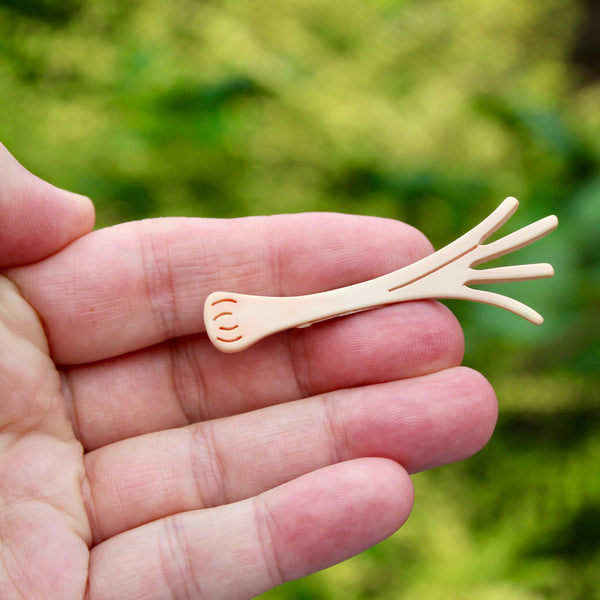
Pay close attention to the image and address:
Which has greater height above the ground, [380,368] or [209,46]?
[209,46]

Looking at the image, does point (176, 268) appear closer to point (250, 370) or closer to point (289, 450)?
point (250, 370)

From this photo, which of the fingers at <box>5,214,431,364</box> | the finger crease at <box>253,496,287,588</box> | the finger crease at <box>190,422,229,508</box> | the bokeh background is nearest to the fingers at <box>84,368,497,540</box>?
the finger crease at <box>190,422,229,508</box>

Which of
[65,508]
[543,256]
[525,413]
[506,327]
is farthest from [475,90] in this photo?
[65,508]

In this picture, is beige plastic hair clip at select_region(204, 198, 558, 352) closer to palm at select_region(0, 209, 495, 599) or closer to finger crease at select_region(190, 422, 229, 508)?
palm at select_region(0, 209, 495, 599)

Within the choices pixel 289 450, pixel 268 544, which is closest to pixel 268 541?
pixel 268 544

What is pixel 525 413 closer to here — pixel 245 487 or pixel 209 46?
pixel 245 487

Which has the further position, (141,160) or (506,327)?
(141,160)

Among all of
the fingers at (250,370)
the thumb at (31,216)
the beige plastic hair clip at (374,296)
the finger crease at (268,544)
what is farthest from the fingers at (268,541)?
the thumb at (31,216)
